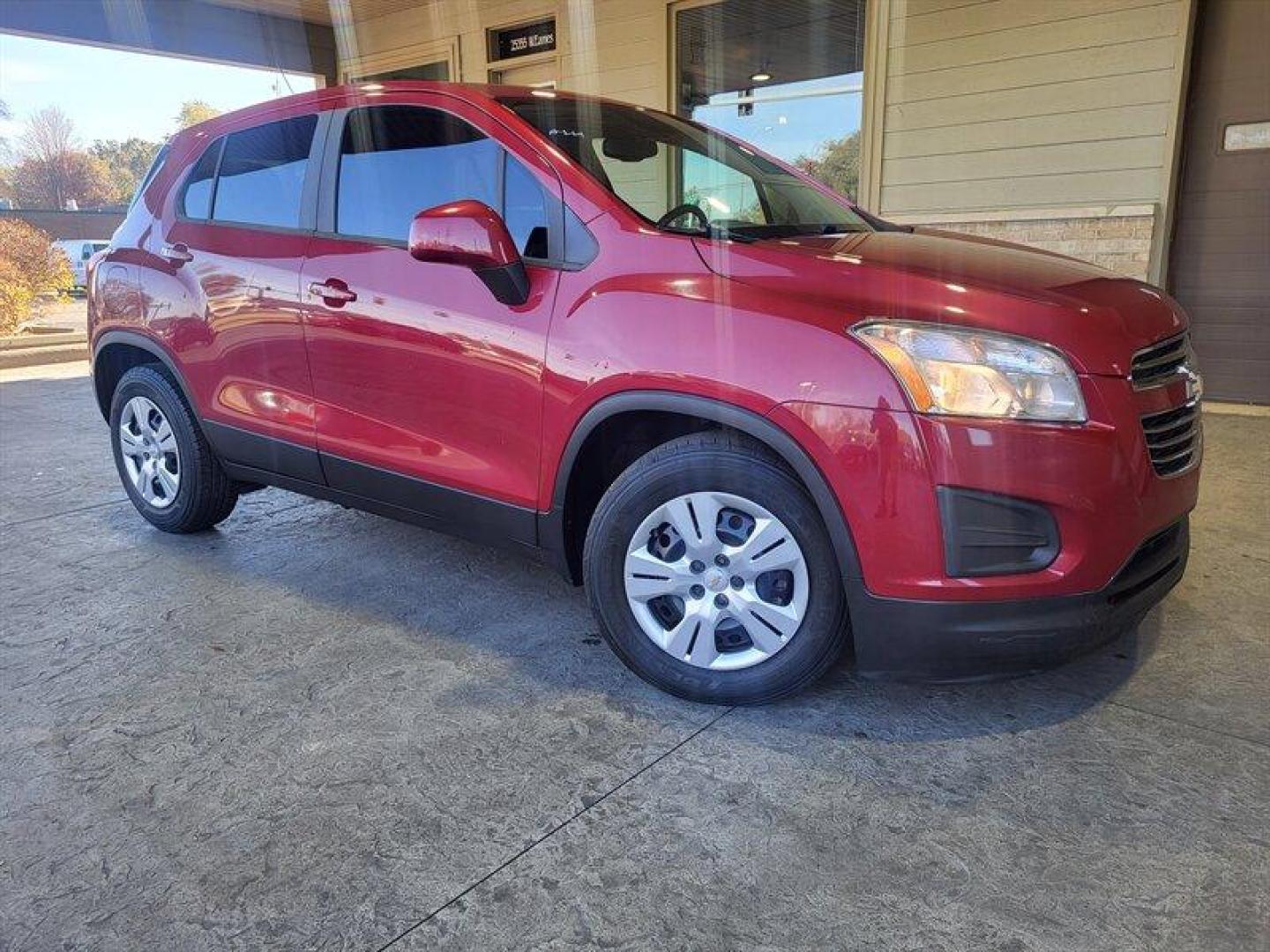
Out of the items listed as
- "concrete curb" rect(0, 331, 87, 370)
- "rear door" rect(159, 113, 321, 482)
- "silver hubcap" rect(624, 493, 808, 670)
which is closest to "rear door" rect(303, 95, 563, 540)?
"rear door" rect(159, 113, 321, 482)

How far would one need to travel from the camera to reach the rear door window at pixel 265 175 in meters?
3.23

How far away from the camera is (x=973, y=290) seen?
2145 millimetres

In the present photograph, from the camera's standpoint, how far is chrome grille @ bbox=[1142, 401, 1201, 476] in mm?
2150

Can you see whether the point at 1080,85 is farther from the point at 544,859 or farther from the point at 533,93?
the point at 544,859

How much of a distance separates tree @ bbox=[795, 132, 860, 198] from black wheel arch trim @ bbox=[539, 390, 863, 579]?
5.02 metres

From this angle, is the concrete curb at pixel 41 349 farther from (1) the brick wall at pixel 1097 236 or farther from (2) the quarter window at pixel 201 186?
(1) the brick wall at pixel 1097 236

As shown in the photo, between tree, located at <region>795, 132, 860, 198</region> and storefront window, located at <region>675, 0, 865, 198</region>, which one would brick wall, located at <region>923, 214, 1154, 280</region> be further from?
storefront window, located at <region>675, 0, 865, 198</region>

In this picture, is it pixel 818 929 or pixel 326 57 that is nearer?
pixel 818 929

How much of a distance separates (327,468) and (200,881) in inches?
65.9

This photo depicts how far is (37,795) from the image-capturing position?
2.08m

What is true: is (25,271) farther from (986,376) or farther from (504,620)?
(986,376)

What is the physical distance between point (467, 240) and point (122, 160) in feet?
15.8

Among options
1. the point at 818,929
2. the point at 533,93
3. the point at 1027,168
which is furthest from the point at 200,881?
the point at 1027,168

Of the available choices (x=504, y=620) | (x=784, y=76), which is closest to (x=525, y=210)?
(x=504, y=620)
